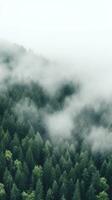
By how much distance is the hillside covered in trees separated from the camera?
12644cm

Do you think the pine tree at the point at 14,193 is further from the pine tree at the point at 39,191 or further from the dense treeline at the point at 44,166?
the pine tree at the point at 39,191

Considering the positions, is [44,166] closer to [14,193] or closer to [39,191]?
[39,191]

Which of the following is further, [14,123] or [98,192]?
[14,123]

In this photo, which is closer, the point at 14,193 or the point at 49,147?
the point at 14,193

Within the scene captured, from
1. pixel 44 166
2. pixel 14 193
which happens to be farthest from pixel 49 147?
pixel 14 193

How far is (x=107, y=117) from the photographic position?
582 ft

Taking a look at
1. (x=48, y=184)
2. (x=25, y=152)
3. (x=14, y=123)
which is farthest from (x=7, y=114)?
(x=48, y=184)

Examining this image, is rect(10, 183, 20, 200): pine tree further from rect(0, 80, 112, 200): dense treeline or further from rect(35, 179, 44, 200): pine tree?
rect(35, 179, 44, 200): pine tree

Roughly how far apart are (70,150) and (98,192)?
16.8 metres

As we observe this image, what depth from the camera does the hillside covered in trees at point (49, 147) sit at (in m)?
126

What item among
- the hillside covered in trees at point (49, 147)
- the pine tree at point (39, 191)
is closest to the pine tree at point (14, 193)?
the hillside covered in trees at point (49, 147)

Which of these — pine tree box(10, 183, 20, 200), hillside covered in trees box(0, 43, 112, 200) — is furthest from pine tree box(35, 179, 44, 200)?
pine tree box(10, 183, 20, 200)

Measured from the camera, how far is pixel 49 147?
144 metres

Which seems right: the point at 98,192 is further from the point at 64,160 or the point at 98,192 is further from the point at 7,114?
the point at 7,114
